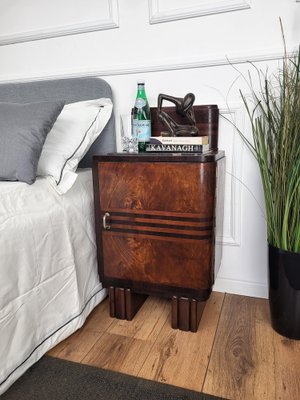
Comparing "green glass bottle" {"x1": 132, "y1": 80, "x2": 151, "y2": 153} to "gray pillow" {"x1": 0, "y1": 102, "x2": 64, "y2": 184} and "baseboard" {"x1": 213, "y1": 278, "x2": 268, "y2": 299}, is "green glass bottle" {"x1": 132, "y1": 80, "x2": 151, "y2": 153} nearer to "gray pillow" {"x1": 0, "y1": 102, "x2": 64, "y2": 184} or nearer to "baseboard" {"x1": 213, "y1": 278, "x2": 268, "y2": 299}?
"gray pillow" {"x1": 0, "y1": 102, "x2": 64, "y2": 184}

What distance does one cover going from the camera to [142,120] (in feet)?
3.94

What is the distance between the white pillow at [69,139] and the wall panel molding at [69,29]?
14.8 inches

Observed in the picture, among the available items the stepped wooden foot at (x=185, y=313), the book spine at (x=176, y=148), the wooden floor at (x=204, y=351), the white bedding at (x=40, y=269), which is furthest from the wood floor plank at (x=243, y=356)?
the book spine at (x=176, y=148)

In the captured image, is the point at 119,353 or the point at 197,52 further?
the point at 197,52

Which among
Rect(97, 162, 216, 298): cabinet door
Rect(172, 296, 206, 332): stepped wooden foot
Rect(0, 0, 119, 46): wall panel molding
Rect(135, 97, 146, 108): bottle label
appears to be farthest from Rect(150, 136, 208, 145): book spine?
Rect(0, 0, 119, 46): wall panel molding

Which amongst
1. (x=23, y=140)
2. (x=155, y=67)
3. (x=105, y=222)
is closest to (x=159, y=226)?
(x=105, y=222)

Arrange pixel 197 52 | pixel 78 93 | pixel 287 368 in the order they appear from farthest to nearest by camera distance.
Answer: pixel 78 93 < pixel 197 52 < pixel 287 368

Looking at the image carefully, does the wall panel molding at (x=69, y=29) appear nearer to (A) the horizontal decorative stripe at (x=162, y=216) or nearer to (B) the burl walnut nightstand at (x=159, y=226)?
(B) the burl walnut nightstand at (x=159, y=226)

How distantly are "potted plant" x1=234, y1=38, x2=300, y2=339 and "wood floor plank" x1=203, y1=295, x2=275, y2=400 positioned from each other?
0.10 m

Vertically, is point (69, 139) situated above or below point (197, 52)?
below

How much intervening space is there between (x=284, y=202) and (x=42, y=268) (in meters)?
0.83

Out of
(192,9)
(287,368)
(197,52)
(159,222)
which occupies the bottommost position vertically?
(287,368)

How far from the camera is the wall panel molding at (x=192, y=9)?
1166 mm

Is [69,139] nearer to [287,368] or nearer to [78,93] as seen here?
[78,93]
